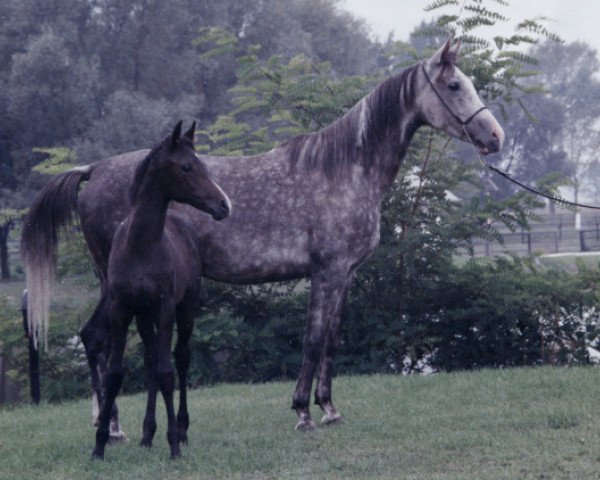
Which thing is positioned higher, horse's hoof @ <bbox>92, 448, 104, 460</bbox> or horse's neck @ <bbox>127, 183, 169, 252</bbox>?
horse's neck @ <bbox>127, 183, 169, 252</bbox>

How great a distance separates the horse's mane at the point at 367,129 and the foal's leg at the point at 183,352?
5.45ft

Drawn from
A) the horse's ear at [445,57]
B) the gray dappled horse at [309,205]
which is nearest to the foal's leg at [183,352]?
the gray dappled horse at [309,205]

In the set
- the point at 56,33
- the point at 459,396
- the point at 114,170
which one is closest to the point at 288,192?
the point at 114,170

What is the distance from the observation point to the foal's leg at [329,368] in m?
6.84

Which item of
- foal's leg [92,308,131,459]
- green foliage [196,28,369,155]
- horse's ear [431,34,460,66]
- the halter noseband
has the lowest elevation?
foal's leg [92,308,131,459]

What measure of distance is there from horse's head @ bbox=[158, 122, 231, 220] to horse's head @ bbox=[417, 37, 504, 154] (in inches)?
88.5

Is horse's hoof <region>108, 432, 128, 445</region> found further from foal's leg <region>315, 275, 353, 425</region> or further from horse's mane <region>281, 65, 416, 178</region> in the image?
horse's mane <region>281, 65, 416, 178</region>

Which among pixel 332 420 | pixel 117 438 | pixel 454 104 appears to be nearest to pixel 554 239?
pixel 454 104

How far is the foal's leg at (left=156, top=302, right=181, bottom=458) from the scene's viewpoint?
553 cm

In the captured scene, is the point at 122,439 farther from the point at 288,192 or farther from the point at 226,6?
the point at 226,6

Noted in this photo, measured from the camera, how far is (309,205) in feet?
22.3

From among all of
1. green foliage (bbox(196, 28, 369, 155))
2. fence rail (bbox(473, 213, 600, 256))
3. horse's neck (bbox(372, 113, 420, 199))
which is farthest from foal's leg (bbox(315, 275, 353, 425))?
fence rail (bbox(473, 213, 600, 256))

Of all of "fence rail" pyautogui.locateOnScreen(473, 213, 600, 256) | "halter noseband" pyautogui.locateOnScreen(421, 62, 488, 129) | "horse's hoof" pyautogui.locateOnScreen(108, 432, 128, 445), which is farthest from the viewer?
"fence rail" pyautogui.locateOnScreen(473, 213, 600, 256)

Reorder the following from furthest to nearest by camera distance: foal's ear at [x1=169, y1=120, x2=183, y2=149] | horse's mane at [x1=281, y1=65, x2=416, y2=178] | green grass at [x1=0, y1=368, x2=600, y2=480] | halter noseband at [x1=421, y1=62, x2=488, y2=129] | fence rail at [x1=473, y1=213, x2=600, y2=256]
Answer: fence rail at [x1=473, y1=213, x2=600, y2=256]
horse's mane at [x1=281, y1=65, x2=416, y2=178]
halter noseband at [x1=421, y1=62, x2=488, y2=129]
foal's ear at [x1=169, y1=120, x2=183, y2=149]
green grass at [x1=0, y1=368, x2=600, y2=480]
